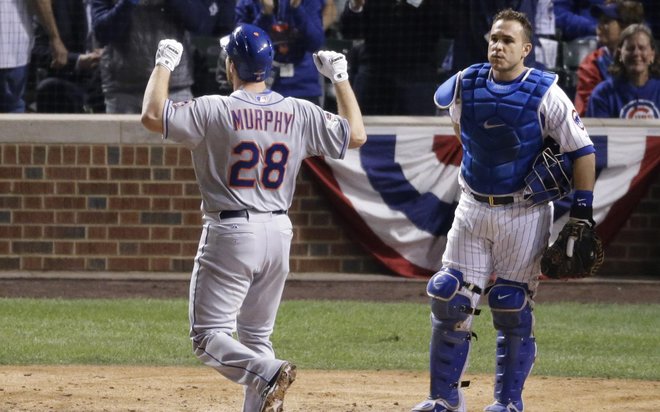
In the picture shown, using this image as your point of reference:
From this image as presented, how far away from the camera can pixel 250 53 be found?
5457 mm

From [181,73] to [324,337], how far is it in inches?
125

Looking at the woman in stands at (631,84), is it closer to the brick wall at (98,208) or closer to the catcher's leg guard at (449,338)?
the brick wall at (98,208)

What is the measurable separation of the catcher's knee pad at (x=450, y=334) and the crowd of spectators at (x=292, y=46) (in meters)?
5.05

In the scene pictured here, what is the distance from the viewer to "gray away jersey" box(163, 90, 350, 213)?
17.6 feet

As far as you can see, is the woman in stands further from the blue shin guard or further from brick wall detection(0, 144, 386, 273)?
the blue shin guard

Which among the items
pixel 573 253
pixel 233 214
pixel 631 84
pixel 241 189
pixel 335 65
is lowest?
pixel 573 253

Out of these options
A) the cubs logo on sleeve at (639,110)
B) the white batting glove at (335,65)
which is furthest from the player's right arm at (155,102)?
the cubs logo on sleeve at (639,110)

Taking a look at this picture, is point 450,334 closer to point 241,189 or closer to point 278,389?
point 278,389

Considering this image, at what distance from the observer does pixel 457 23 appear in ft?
36.5

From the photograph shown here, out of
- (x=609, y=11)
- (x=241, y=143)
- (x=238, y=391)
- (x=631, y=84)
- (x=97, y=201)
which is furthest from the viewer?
(x=609, y=11)

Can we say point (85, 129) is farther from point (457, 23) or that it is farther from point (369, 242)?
point (457, 23)

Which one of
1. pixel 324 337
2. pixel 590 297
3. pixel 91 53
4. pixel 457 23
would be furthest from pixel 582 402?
pixel 91 53

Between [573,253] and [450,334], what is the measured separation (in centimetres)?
69

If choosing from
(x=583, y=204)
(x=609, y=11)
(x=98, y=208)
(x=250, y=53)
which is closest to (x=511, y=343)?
(x=583, y=204)
